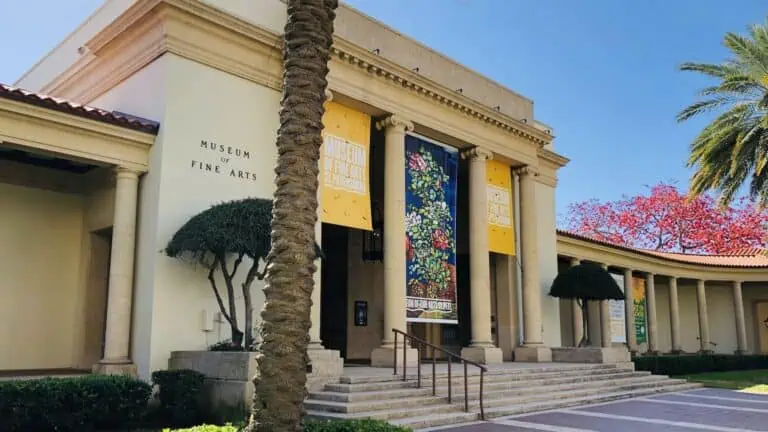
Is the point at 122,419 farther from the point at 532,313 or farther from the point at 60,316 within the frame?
the point at 532,313

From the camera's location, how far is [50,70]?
623 inches

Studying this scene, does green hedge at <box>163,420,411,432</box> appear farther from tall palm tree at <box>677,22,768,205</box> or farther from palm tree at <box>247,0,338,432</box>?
tall palm tree at <box>677,22,768,205</box>

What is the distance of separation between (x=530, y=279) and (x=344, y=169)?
7.62m

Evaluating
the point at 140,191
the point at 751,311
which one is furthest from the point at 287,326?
the point at 751,311

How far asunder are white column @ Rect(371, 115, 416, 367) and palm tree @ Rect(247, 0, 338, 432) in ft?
27.6

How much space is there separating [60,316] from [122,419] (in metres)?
4.39

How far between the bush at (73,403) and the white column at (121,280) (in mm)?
1531

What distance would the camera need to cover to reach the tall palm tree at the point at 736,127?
17.2 meters

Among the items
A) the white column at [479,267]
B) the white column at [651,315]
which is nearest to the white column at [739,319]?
the white column at [651,315]

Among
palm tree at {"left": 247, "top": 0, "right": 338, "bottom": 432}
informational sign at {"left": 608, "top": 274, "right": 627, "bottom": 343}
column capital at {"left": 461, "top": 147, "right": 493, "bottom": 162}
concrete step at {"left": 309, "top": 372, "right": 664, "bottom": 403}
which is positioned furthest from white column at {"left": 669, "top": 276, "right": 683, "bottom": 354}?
palm tree at {"left": 247, "top": 0, "right": 338, "bottom": 432}

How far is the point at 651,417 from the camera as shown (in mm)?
10828

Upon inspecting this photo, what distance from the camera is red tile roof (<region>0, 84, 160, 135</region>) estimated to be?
9.56 metres

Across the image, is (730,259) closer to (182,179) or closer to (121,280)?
(182,179)

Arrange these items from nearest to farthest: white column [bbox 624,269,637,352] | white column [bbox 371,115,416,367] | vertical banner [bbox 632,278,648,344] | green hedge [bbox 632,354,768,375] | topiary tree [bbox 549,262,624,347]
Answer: white column [bbox 371,115,416,367], topiary tree [bbox 549,262,624,347], green hedge [bbox 632,354,768,375], white column [bbox 624,269,637,352], vertical banner [bbox 632,278,648,344]
